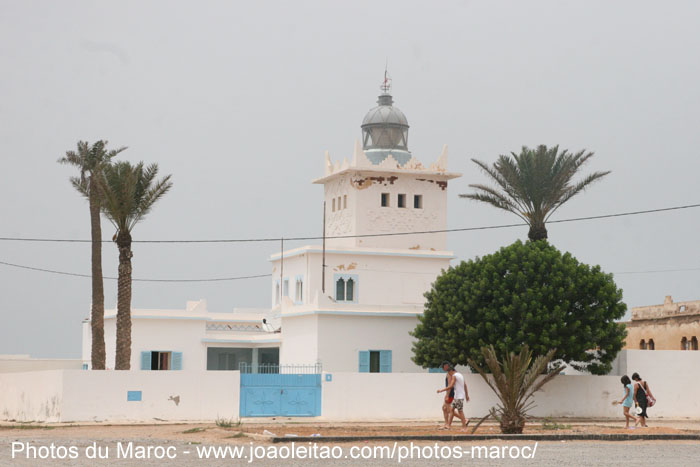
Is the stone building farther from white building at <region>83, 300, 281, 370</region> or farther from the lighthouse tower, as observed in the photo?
white building at <region>83, 300, 281, 370</region>

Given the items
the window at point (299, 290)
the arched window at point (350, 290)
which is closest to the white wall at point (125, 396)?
the arched window at point (350, 290)

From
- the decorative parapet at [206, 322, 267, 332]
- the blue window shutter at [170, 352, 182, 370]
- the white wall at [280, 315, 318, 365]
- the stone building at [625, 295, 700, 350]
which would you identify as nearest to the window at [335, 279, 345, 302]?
the white wall at [280, 315, 318, 365]

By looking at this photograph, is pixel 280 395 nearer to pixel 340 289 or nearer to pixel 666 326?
pixel 340 289

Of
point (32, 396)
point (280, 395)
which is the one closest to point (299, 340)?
point (280, 395)

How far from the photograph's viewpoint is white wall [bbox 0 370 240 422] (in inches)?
1232

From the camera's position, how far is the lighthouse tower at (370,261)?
39.5 meters

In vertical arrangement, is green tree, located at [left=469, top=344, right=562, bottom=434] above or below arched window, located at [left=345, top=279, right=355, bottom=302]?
below

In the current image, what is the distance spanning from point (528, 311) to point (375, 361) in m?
6.75

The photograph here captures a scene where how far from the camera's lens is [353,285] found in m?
44.0

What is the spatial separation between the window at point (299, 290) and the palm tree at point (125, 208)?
1050cm

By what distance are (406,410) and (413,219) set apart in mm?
13977

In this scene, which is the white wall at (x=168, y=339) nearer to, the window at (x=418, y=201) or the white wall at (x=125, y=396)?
the window at (x=418, y=201)

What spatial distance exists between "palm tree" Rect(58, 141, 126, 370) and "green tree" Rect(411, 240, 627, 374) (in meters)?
10.3

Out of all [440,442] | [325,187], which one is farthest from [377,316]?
[440,442]
